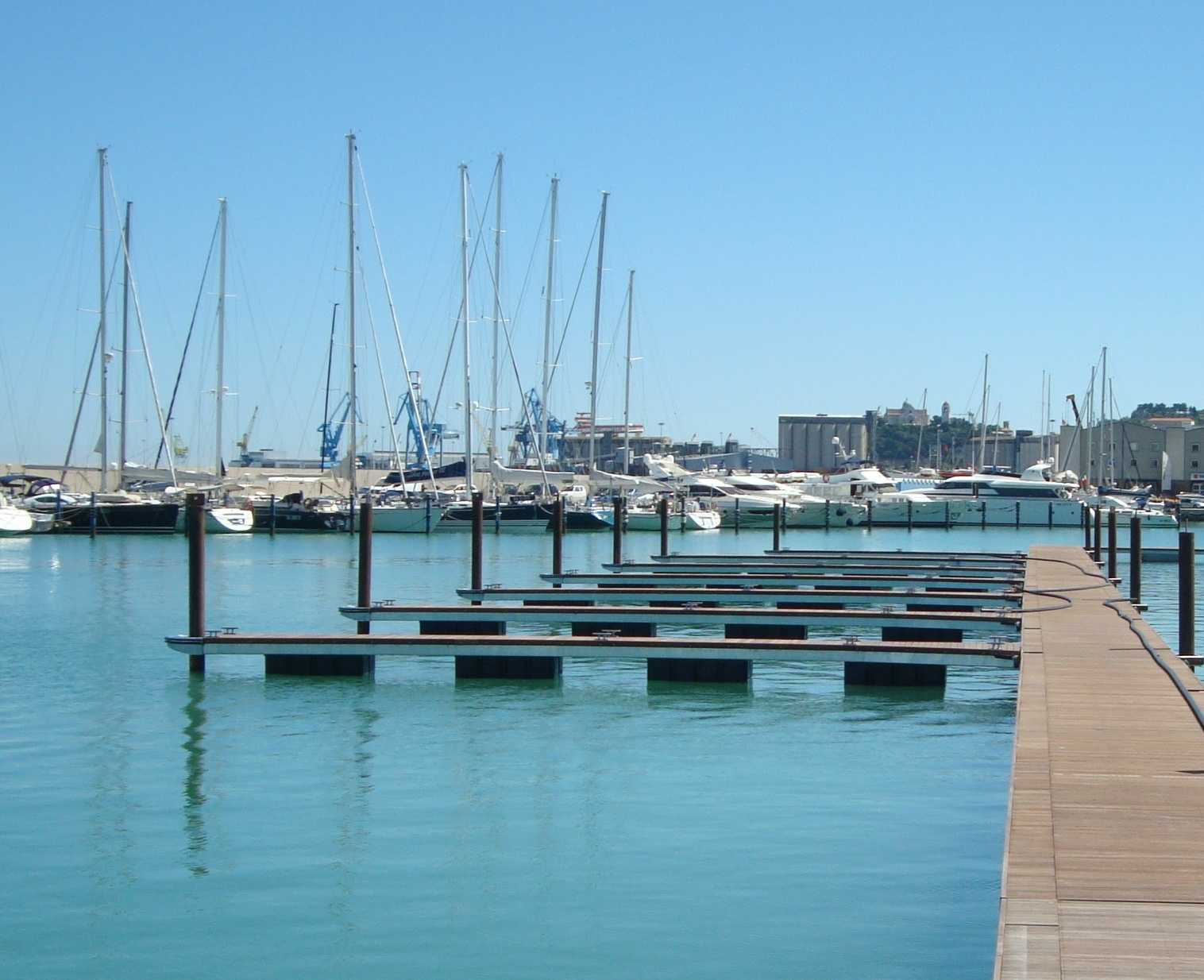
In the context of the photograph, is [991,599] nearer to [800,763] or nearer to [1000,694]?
[1000,694]

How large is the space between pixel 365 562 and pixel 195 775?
9.04 meters

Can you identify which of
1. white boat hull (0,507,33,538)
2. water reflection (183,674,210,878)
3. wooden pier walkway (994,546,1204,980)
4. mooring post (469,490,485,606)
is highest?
mooring post (469,490,485,606)

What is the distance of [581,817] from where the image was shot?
13.8m

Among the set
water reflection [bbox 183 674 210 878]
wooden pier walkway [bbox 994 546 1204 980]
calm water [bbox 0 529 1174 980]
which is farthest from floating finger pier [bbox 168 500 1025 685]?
wooden pier walkway [bbox 994 546 1204 980]

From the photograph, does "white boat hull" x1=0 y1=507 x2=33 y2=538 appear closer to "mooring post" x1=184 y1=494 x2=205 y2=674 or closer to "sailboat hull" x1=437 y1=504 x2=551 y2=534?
"sailboat hull" x1=437 y1=504 x2=551 y2=534

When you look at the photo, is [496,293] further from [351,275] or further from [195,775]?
[195,775]

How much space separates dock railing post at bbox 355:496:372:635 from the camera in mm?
24219

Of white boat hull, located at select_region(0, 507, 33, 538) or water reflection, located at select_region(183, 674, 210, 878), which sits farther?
white boat hull, located at select_region(0, 507, 33, 538)

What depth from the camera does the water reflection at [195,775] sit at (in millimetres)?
12559

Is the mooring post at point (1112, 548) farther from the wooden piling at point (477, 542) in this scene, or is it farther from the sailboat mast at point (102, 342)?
the sailboat mast at point (102, 342)

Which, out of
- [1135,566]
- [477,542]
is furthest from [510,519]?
[1135,566]

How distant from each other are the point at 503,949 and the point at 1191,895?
14.8 feet

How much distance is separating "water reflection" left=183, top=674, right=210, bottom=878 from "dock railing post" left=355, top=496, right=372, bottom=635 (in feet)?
10.0

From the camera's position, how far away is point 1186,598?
2162 centimetres
